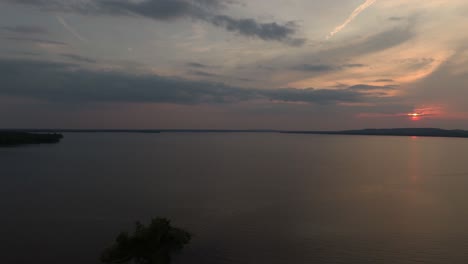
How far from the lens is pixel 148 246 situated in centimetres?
1045

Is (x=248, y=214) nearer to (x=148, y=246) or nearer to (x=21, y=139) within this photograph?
(x=148, y=246)

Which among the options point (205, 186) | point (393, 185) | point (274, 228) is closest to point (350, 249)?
point (274, 228)

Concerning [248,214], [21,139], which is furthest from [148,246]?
[21,139]

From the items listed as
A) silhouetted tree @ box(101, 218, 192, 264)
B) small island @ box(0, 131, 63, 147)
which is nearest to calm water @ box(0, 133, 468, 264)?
silhouetted tree @ box(101, 218, 192, 264)

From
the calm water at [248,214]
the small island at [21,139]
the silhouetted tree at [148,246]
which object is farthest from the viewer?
the small island at [21,139]

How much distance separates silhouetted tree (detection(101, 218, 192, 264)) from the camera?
10.1m

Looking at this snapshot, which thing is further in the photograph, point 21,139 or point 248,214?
point 21,139

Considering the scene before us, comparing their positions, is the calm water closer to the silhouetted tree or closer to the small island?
the silhouetted tree

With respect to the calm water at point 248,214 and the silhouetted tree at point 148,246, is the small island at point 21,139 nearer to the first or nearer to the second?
the calm water at point 248,214

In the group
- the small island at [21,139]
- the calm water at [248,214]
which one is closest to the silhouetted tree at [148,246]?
the calm water at [248,214]

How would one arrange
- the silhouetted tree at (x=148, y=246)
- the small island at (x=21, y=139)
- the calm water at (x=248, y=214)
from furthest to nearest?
the small island at (x=21, y=139) < the calm water at (x=248, y=214) < the silhouetted tree at (x=148, y=246)

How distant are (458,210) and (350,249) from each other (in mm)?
8369

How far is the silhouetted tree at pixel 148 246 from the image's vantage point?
10117mm

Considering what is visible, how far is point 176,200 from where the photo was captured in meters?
17.9
